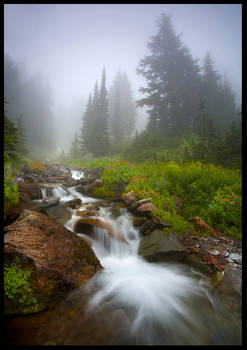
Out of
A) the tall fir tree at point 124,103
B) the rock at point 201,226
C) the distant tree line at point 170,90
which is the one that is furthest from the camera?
the tall fir tree at point 124,103

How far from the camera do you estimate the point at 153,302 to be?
271 cm

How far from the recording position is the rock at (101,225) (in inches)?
166

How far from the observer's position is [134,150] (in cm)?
1587

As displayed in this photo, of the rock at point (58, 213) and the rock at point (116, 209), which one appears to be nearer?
the rock at point (58, 213)

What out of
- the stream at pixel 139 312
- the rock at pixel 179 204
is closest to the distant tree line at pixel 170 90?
the rock at pixel 179 204

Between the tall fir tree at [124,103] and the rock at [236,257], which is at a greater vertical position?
the tall fir tree at [124,103]

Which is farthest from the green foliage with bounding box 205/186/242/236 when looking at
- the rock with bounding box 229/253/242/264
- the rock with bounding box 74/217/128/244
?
the rock with bounding box 74/217/128/244

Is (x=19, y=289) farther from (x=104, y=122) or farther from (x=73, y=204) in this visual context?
(x=104, y=122)

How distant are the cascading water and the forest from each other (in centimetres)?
78

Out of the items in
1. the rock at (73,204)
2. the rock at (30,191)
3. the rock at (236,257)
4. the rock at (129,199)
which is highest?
the rock at (30,191)

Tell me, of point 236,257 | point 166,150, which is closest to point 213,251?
point 236,257

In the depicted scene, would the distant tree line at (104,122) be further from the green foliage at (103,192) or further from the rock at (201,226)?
the rock at (201,226)

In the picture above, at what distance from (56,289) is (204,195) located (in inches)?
197

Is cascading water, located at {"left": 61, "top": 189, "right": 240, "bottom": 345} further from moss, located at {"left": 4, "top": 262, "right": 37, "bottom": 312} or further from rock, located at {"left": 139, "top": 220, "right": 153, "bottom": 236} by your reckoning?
moss, located at {"left": 4, "top": 262, "right": 37, "bottom": 312}
